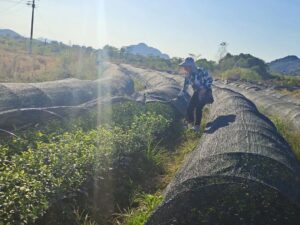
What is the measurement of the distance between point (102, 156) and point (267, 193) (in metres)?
2.67

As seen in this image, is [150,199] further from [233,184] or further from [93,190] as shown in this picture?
[233,184]

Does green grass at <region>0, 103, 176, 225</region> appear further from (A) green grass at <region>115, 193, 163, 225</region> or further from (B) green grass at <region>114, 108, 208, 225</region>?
(A) green grass at <region>115, 193, 163, 225</region>

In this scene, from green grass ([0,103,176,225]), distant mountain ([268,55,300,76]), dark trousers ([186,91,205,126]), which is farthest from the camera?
distant mountain ([268,55,300,76])

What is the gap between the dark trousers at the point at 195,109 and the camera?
8578 millimetres

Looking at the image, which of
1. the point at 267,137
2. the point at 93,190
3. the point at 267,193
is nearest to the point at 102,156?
the point at 93,190

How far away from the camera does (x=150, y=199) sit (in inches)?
185

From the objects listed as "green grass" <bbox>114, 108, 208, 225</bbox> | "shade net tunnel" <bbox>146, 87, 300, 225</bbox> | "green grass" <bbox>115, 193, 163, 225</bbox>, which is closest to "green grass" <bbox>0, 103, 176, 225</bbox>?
"green grass" <bbox>114, 108, 208, 225</bbox>

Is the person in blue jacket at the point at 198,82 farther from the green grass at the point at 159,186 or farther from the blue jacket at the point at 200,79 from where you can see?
the green grass at the point at 159,186

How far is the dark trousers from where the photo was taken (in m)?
8.58

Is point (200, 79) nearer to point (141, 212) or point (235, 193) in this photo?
point (141, 212)

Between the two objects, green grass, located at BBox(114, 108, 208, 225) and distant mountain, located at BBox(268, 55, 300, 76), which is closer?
green grass, located at BBox(114, 108, 208, 225)

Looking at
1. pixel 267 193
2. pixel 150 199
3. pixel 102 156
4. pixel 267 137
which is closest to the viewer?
pixel 267 193

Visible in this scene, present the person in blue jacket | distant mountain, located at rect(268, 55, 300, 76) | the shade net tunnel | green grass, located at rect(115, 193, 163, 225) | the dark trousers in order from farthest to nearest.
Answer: distant mountain, located at rect(268, 55, 300, 76)
the dark trousers
the person in blue jacket
green grass, located at rect(115, 193, 163, 225)
the shade net tunnel

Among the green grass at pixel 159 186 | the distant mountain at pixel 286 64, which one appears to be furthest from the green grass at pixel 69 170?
the distant mountain at pixel 286 64
